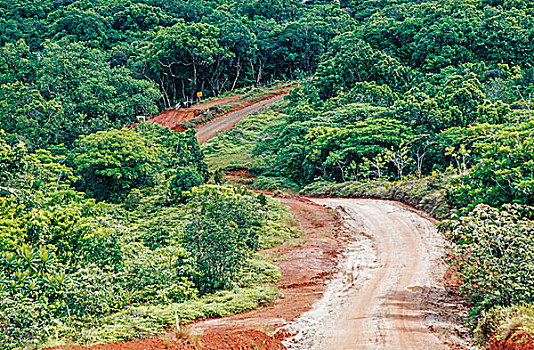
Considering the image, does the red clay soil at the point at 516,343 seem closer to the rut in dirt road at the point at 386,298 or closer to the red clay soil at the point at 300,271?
the rut in dirt road at the point at 386,298

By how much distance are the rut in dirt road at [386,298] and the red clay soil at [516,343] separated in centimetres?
110

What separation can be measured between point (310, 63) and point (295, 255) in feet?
166

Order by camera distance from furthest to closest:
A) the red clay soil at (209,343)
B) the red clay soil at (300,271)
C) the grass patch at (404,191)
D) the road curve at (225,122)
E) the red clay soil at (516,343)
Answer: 1. the road curve at (225,122)
2. the grass patch at (404,191)
3. the red clay soil at (300,271)
4. the red clay soil at (209,343)
5. the red clay soil at (516,343)

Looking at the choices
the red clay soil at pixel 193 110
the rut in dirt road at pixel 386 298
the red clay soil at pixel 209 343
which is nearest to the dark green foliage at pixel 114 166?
the rut in dirt road at pixel 386 298

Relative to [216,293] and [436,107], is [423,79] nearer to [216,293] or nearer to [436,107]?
[436,107]

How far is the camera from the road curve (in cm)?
4928

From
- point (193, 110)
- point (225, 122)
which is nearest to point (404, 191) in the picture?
point (225, 122)

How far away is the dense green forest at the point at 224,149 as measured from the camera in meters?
11.2

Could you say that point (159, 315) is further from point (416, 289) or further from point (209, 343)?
point (416, 289)

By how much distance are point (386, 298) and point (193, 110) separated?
44709 mm

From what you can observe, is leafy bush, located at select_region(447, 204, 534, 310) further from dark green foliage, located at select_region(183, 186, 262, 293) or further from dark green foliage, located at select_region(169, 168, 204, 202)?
dark green foliage, located at select_region(169, 168, 204, 202)

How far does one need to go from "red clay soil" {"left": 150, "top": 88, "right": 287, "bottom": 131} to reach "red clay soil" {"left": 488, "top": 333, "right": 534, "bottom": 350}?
43308mm

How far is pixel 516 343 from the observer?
27.3 feet

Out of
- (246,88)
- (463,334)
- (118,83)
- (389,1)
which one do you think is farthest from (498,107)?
(389,1)
